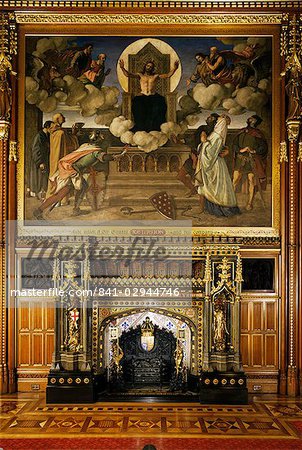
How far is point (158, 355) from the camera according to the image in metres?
10.4

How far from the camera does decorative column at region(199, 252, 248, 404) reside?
966 centimetres

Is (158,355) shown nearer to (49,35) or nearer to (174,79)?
(174,79)

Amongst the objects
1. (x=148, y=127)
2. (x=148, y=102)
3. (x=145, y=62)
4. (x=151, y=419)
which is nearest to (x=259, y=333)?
(x=151, y=419)

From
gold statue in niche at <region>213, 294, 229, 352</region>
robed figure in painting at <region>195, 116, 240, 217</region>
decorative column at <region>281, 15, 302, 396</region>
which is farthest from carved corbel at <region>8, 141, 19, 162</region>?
decorative column at <region>281, 15, 302, 396</region>

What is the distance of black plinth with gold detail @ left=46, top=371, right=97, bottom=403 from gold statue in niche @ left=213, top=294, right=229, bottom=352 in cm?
236

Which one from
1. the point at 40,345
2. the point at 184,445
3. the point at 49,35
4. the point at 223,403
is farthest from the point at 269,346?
the point at 49,35

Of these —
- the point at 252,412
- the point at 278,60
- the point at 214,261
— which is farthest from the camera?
the point at 278,60

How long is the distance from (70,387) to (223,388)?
2.74 metres

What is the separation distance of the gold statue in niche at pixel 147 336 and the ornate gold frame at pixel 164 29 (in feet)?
6.09

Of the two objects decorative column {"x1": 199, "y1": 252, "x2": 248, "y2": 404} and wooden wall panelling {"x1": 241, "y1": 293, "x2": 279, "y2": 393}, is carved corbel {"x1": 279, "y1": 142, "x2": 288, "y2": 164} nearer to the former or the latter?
decorative column {"x1": 199, "y1": 252, "x2": 248, "y2": 404}

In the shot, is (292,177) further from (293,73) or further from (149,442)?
(149,442)

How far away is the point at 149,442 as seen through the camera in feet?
25.2

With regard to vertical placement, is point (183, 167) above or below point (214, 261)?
above

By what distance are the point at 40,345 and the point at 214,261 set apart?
12.5 ft
